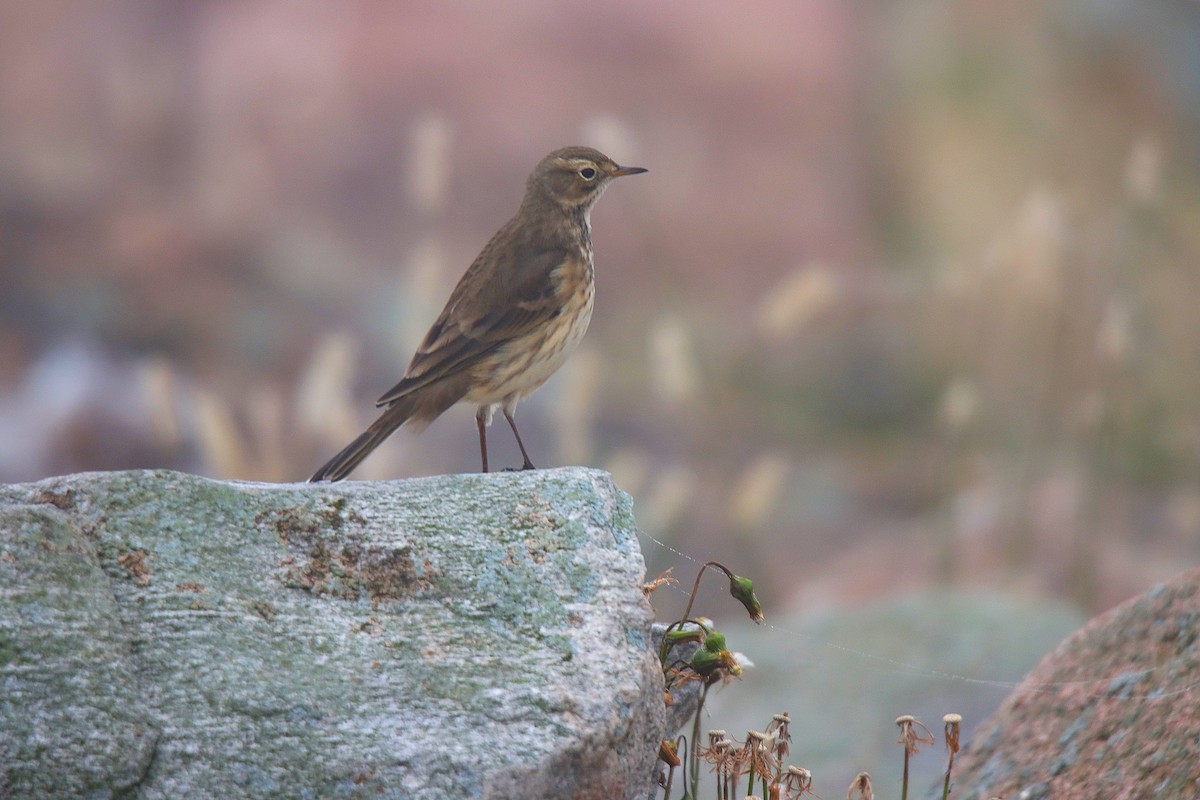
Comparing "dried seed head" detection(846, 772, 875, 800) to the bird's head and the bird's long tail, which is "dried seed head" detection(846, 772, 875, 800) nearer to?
the bird's long tail

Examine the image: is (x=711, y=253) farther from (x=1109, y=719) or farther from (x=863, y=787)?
(x=863, y=787)

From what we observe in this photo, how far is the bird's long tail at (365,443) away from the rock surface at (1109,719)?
1983 millimetres

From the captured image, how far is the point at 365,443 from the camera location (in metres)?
4.02

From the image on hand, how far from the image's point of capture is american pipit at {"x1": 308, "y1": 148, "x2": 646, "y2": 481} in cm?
437

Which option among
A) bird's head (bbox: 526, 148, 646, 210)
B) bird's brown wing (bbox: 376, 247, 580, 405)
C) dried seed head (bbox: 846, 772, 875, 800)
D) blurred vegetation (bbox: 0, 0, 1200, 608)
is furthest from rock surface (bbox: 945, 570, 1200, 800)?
blurred vegetation (bbox: 0, 0, 1200, 608)

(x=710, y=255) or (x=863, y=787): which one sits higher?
(x=710, y=255)

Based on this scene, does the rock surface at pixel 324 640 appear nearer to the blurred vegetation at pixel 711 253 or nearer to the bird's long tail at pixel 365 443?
the bird's long tail at pixel 365 443

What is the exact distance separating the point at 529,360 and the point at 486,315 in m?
0.21

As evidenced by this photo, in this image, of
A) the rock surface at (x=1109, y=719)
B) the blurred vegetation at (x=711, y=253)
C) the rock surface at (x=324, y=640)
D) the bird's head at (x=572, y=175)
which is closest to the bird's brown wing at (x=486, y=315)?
the bird's head at (x=572, y=175)

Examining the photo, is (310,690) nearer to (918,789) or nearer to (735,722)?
(918,789)

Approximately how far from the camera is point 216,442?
20.1 ft

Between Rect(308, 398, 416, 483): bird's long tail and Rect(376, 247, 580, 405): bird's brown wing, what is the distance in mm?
48

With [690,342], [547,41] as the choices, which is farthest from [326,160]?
[690,342]

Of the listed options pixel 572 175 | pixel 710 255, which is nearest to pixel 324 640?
pixel 572 175
